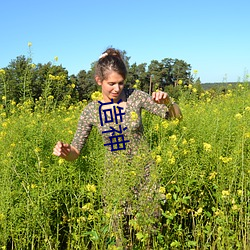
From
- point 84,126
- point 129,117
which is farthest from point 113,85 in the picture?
point 84,126

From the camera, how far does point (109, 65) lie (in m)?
2.38

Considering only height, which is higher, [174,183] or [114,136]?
[114,136]

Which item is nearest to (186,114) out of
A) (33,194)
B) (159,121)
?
(159,121)

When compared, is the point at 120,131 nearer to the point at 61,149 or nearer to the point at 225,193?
the point at 61,149

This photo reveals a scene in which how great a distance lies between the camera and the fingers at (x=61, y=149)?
7.14 ft

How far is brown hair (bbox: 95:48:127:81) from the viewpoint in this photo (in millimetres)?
2371

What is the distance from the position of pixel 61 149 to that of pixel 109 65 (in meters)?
0.61

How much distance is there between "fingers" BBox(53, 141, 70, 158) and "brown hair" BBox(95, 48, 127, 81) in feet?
1.61

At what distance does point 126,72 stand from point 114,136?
0.42 meters

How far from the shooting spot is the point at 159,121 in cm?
343

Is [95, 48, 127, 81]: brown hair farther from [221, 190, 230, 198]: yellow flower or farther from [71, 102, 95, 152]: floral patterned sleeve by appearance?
[221, 190, 230, 198]: yellow flower

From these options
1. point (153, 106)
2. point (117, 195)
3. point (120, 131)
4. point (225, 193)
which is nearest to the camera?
point (117, 195)

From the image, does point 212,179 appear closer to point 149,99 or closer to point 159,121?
point 149,99

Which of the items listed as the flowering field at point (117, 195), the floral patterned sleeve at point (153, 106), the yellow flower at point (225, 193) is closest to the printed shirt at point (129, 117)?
the floral patterned sleeve at point (153, 106)
